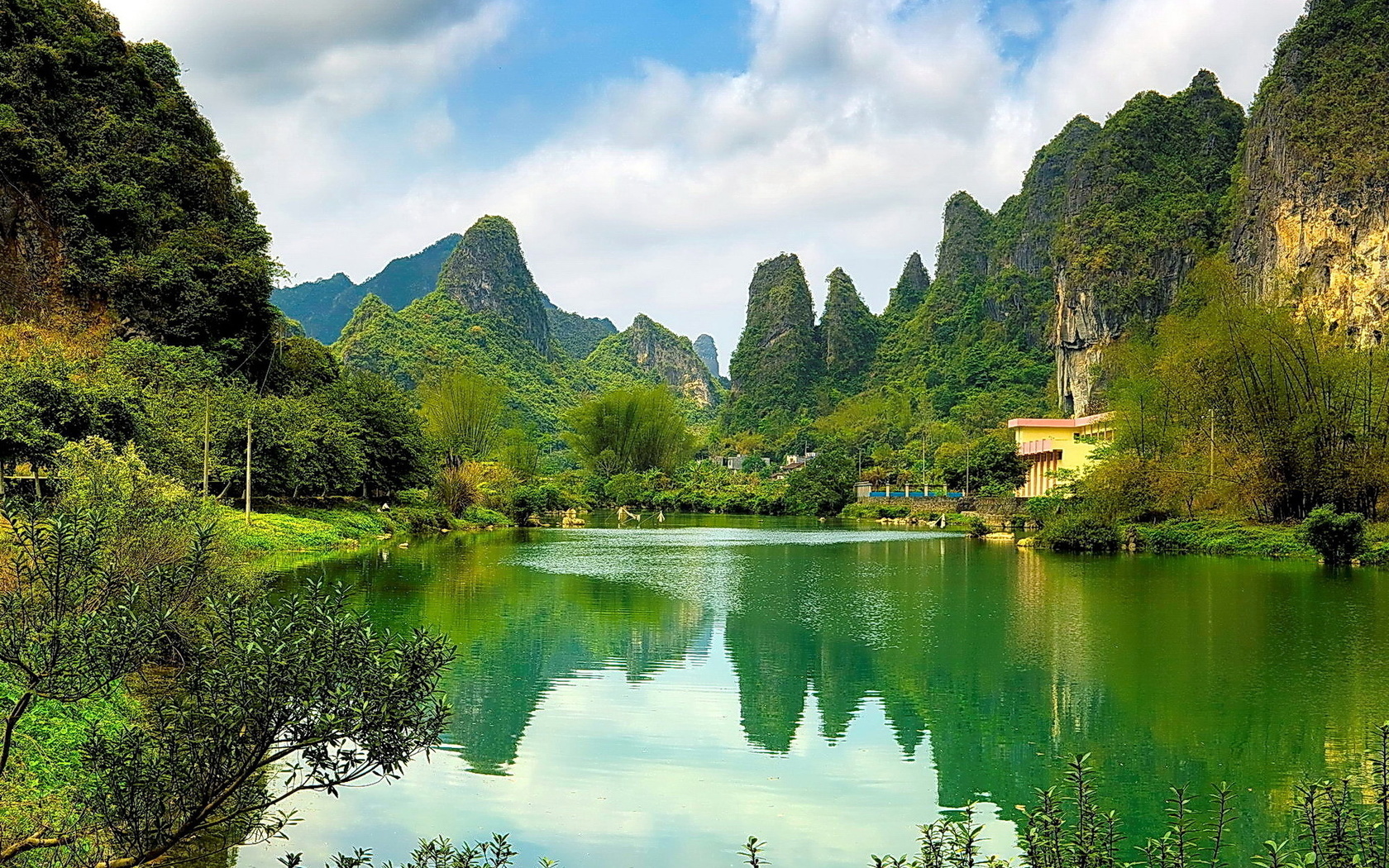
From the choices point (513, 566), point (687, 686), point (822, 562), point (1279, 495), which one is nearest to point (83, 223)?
point (513, 566)

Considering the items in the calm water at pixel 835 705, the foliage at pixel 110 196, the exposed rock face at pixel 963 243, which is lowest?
the calm water at pixel 835 705

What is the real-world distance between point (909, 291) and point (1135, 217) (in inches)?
1763

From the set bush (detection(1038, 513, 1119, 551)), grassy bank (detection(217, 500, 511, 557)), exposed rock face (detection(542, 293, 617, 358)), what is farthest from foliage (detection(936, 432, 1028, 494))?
exposed rock face (detection(542, 293, 617, 358))

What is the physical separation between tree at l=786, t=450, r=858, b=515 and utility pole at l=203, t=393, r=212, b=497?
Answer: 3367cm

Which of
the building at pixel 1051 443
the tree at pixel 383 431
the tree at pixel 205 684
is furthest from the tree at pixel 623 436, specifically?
the tree at pixel 205 684

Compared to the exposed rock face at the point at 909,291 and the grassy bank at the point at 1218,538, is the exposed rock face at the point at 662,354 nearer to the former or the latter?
the exposed rock face at the point at 909,291

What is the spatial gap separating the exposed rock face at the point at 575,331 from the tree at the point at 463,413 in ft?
283

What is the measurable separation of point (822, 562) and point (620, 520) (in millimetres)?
22187

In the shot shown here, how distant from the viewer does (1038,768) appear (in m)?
7.80

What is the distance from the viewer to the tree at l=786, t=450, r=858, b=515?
52906 mm

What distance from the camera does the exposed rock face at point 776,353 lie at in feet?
330

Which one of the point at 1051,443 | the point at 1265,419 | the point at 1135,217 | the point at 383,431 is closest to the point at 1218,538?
the point at 1265,419

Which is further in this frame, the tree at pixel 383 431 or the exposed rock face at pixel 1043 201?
the exposed rock face at pixel 1043 201

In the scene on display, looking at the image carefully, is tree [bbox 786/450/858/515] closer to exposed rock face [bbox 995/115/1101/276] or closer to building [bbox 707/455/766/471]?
building [bbox 707/455/766/471]
